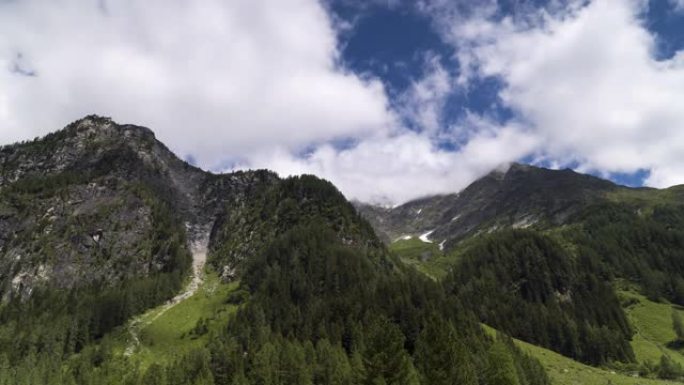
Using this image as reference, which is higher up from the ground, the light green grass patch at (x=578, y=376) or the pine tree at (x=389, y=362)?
the pine tree at (x=389, y=362)

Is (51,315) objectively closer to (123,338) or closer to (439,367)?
(123,338)

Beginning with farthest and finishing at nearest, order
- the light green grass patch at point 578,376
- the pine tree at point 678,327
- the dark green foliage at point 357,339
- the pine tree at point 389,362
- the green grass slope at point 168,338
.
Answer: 1. the pine tree at point 678,327
2. the green grass slope at point 168,338
3. the light green grass patch at point 578,376
4. the dark green foliage at point 357,339
5. the pine tree at point 389,362

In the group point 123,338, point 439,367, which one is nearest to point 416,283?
point 439,367

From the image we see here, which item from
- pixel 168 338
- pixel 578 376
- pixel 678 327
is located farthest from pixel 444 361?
pixel 678 327

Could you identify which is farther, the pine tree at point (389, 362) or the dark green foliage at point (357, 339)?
the dark green foliage at point (357, 339)

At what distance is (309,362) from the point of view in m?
130

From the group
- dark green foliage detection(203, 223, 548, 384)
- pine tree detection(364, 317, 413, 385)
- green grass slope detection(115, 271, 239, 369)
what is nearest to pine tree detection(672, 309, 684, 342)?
dark green foliage detection(203, 223, 548, 384)

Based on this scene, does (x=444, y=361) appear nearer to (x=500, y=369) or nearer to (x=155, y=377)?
(x=500, y=369)

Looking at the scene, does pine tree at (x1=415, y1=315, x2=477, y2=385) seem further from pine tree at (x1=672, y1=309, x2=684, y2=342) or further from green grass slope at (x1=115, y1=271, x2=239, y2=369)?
pine tree at (x1=672, y1=309, x2=684, y2=342)

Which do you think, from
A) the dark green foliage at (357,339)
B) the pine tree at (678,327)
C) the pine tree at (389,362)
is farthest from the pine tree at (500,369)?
the pine tree at (678,327)

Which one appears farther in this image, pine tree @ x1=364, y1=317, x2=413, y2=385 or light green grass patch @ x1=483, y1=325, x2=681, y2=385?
light green grass patch @ x1=483, y1=325, x2=681, y2=385

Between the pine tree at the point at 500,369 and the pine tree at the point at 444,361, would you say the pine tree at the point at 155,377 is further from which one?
the pine tree at the point at 500,369

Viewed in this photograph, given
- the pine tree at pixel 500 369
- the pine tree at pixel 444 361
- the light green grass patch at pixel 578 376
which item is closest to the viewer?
the pine tree at pixel 444 361

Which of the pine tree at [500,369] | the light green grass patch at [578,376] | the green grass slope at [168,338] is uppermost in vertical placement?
the green grass slope at [168,338]
